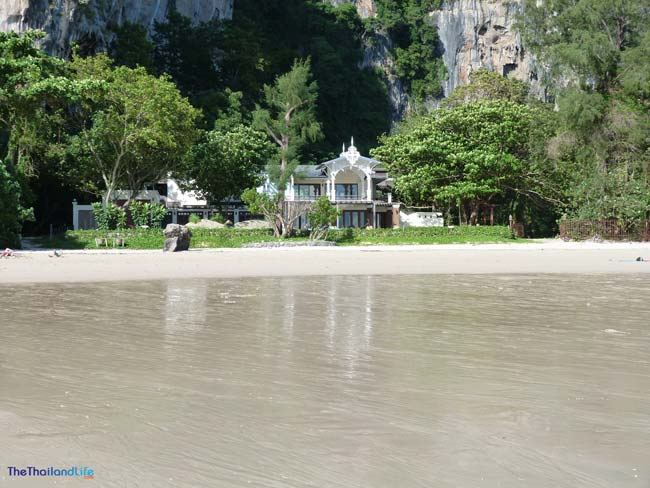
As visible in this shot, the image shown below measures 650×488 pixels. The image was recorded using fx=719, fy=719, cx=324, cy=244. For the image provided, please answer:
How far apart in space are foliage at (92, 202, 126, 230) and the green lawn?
276 cm

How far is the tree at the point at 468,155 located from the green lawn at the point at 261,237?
5.92 m

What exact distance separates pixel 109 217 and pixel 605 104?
3509 cm

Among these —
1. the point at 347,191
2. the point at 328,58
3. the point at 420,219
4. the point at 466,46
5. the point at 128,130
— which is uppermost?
the point at 466,46

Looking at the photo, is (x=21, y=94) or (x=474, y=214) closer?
(x=21, y=94)

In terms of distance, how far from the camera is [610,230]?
4834cm

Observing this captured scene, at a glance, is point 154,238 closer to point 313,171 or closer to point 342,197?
point 342,197

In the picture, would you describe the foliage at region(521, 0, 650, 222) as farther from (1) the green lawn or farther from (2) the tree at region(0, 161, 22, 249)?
(2) the tree at region(0, 161, 22, 249)

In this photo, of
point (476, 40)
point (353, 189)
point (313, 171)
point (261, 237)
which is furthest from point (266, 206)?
point (476, 40)

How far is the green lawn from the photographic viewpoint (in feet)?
142

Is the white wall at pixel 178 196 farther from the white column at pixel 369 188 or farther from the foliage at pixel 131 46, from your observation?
the white column at pixel 369 188

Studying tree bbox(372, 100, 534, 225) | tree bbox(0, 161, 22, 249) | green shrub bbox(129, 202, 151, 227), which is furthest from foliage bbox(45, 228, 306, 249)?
tree bbox(372, 100, 534, 225)

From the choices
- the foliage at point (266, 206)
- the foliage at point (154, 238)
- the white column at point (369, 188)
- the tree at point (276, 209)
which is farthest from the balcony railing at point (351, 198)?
the foliage at point (154, 238)

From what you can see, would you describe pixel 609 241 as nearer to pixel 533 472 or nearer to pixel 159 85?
pixel 159 85

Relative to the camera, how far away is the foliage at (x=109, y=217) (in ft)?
156
